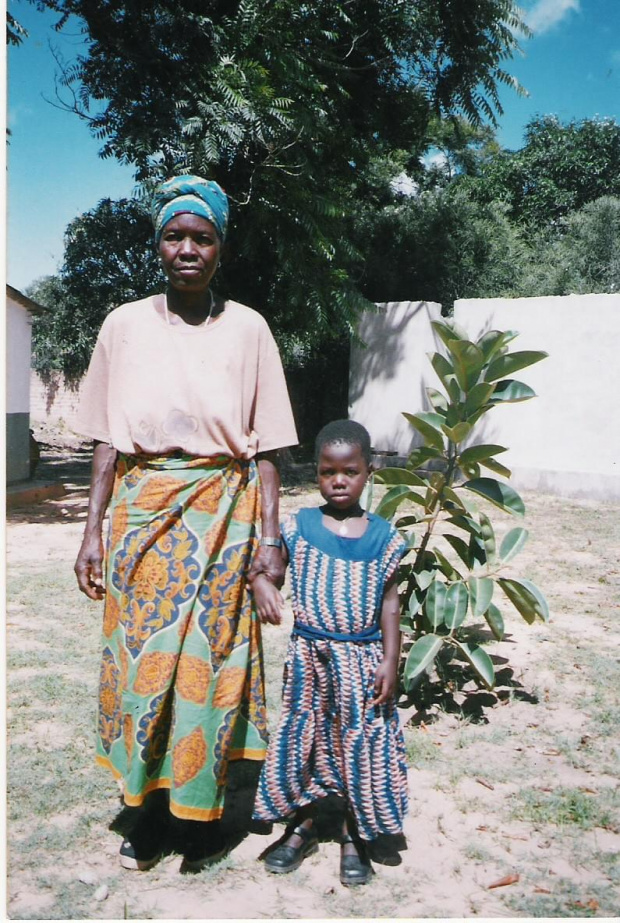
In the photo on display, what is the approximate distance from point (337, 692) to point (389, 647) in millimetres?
194

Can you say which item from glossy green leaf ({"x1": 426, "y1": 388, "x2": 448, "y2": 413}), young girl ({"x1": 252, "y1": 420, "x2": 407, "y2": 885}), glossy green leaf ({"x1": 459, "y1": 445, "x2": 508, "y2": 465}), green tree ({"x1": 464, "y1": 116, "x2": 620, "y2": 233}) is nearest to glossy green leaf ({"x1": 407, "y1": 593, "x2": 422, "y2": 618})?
glossy green leaf ({"x1": 459, "y1": 445, "x2": 508, "y2": 465})

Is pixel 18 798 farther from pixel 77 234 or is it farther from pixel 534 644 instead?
pixel 77 234

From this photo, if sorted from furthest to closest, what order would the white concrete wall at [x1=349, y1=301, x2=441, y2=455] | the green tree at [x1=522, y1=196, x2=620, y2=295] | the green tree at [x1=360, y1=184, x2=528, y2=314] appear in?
the green tree at [x1=522, y1=196, x2=620, y2=295], the green tree at [x1=360, y1=184, x2=528, y2=314], the white concrete wall at [x1=349, y1=301, x2=441, y2=455]

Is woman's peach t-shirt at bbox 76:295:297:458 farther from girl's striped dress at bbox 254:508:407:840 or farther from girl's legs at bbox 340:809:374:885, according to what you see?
girl's legs at bbox 340:809:374:885

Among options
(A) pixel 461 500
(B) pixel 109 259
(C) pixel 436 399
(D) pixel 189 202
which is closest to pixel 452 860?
(A) pixel 461 500

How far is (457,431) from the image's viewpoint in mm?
3152

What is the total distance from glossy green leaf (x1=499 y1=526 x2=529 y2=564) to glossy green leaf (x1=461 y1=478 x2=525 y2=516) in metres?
0.15

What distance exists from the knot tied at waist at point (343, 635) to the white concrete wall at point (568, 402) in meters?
7.30

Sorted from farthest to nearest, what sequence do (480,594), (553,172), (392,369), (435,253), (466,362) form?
(553,172) < (435,253) < (392,369) < (480,594) < (466,362)

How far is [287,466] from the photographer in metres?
11.8

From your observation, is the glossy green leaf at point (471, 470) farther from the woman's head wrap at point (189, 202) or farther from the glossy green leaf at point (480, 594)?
the woman's head wrap at point (189, 202)

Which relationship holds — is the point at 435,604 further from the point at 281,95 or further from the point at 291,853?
the point at 281,95

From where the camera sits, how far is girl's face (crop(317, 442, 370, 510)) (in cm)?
221

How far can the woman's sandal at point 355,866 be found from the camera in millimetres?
2180
